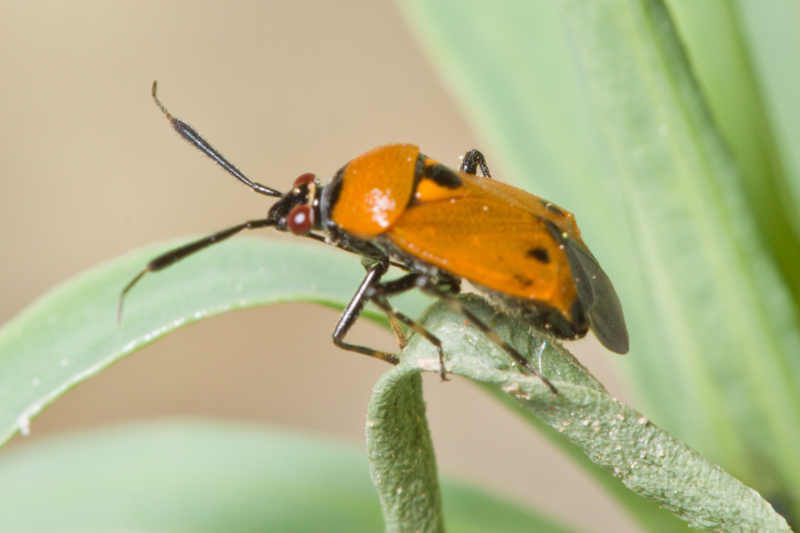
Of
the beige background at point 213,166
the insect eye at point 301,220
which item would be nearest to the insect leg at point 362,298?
the insect eye at point 301,220

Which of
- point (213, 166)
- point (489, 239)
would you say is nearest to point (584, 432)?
point (489, 239)

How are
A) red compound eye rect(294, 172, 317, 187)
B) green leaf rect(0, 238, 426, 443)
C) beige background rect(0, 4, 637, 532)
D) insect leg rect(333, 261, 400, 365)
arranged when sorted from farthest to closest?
beige background rect(0, 4, 637, 532), red compound eye rect(294, 172, 317, 187), insect leg rect(333, 261, 400, 365), green leaf rect(0, 238, 426, 443)

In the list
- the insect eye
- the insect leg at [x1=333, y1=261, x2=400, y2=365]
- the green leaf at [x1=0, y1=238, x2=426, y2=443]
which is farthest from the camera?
the insect eye

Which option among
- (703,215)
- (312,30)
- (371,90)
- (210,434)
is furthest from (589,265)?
(312,30)

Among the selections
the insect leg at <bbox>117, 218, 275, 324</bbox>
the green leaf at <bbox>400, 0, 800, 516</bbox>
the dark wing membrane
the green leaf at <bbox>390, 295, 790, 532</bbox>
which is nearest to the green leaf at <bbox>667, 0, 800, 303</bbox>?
the green leaf at <bbox>400, 0, 800, 516</bbox>

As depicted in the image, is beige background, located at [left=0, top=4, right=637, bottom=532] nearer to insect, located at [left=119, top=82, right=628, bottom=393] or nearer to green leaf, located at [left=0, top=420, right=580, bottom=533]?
green leaf, located at [left=0, top=420, right=580, bottom=533]

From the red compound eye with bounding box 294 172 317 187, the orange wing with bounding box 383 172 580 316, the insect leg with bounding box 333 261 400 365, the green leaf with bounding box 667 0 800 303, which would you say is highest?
the green leaf with bounding box 667 0 800 303

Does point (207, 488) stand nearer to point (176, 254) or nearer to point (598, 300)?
point (176, 254)
